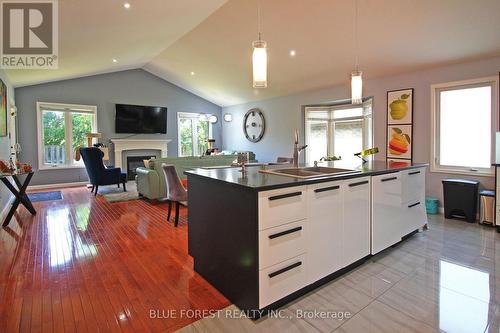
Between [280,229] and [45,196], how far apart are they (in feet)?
20.0

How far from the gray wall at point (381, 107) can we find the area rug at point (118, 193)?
11.8ft

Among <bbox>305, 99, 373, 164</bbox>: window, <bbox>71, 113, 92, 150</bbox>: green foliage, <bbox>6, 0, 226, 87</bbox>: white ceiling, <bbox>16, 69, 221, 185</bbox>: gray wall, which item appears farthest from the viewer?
<bbox>71, 113, 92, 150</bbox>: green foliage

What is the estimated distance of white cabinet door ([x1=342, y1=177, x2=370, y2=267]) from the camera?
2.24m

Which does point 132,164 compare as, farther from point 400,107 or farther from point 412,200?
point 412,200

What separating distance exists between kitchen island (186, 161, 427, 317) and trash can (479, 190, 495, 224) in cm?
200

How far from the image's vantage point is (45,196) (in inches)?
231

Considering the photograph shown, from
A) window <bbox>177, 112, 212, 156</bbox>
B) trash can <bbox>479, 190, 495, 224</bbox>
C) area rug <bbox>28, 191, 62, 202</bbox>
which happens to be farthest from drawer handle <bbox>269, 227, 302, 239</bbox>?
window <bbox>177, 112, 212, 156</bbox>

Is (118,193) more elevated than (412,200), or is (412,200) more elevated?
(412,200)

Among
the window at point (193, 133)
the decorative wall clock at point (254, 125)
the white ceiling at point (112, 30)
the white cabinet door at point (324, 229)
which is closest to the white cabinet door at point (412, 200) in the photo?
the white cabinet door at point (324, 229)

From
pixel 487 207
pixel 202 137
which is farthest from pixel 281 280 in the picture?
pixel 202 137

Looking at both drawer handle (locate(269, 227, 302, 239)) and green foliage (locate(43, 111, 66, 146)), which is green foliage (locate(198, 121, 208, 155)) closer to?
green foliage (locate(43, 111, 66, 146))

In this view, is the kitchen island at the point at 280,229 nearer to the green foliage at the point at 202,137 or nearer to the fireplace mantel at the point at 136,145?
the fireplace mantel at the point at 136,145

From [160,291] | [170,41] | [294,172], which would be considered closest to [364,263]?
[294,172]

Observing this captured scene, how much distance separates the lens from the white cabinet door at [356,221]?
88.3 inches
